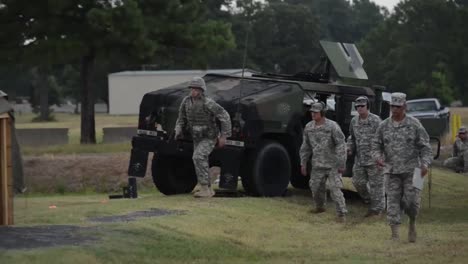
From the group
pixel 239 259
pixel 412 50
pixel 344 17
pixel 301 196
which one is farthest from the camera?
pixel 344 17

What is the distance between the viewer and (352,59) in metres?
18.5

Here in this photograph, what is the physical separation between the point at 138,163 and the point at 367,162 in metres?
3.89

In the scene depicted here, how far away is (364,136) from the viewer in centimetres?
1477

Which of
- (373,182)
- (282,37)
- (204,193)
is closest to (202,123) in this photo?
(204,193)

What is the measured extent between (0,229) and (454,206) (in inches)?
371

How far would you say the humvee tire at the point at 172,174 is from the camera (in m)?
16.4

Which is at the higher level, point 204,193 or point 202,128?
point 202,128

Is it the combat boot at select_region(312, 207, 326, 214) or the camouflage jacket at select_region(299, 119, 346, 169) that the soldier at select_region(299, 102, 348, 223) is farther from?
the combat boot at select_region(312, 207, 326, 214)

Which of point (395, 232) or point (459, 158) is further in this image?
point (459, 158)

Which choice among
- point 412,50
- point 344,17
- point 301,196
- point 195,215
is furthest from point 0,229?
point 344,17

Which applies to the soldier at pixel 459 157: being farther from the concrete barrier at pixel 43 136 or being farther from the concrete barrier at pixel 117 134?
the concrete barrier at pixel 43 136

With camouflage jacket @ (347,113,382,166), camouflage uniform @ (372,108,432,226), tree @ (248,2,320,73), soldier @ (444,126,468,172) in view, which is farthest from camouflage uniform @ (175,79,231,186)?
tree @ (248,2,320,73)

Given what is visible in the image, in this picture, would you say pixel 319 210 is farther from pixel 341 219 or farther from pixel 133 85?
pixel 133 85

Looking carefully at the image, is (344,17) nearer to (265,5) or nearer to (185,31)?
(265,5)
